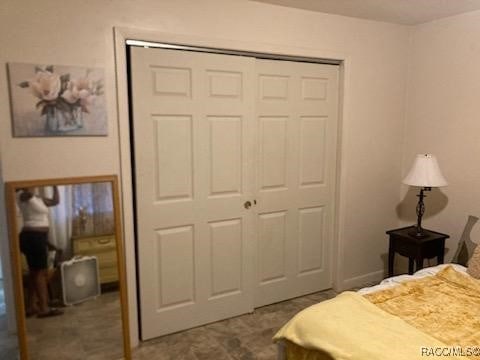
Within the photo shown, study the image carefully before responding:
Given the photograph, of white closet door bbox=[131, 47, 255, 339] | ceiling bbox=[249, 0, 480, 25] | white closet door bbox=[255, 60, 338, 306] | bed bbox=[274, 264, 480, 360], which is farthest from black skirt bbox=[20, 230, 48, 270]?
ceiling bbox=[249, 0, 480, 25]

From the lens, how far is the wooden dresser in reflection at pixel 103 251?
89.4 inches

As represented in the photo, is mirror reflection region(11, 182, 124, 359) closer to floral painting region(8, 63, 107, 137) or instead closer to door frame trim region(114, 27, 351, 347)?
door frame trim region(114, 27, 351, 347)

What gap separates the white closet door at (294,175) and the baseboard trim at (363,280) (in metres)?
0.27

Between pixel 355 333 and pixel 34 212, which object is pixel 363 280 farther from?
pixel 34 212

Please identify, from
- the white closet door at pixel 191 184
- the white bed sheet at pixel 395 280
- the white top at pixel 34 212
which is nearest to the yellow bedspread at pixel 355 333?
the white bed sheet at pixel 395 280

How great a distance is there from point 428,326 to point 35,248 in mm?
2074

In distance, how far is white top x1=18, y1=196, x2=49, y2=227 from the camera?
2.11 metres

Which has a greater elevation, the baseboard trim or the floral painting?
the floral painting

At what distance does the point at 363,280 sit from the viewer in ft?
11.5

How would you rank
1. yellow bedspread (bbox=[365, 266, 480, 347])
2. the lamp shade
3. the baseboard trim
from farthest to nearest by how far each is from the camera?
the baseboard trim → the lamp shade → yellow bedspread (bbox=[365, 266, 480, 347])

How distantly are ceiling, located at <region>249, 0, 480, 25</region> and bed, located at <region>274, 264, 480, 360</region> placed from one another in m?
1.94

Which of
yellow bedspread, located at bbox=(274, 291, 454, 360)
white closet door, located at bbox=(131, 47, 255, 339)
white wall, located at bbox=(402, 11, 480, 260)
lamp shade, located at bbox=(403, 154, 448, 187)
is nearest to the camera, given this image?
yellow bedspread, located at bbox=(274, 291, 454, 360)

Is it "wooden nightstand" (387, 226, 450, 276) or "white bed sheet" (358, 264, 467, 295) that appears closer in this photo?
"white bed sheet" (358, 264, 467, 295)

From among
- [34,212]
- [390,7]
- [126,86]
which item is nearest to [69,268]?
[34,212]
